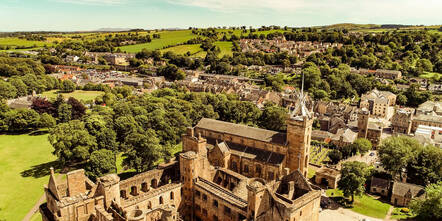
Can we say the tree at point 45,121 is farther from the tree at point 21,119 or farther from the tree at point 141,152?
the tree at point 141,152

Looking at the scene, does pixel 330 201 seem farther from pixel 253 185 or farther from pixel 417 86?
pixel 417 86

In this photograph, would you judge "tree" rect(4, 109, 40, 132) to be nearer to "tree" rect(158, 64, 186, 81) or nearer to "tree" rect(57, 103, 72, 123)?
"tree" rect(57, 103, 72, 123)

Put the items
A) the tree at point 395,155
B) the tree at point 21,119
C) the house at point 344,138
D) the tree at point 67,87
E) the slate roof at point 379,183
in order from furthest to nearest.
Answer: the tree at point 67,87, the tree at point 21,119, the house at point 344,138, the tree at point 395,155, the slate roof at point 379,183

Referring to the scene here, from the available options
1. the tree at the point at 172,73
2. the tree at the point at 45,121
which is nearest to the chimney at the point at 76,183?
the tree at the point at 45,121

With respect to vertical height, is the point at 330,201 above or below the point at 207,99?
below

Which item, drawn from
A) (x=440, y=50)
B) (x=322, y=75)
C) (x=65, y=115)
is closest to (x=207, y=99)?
(x=65, y=115)
